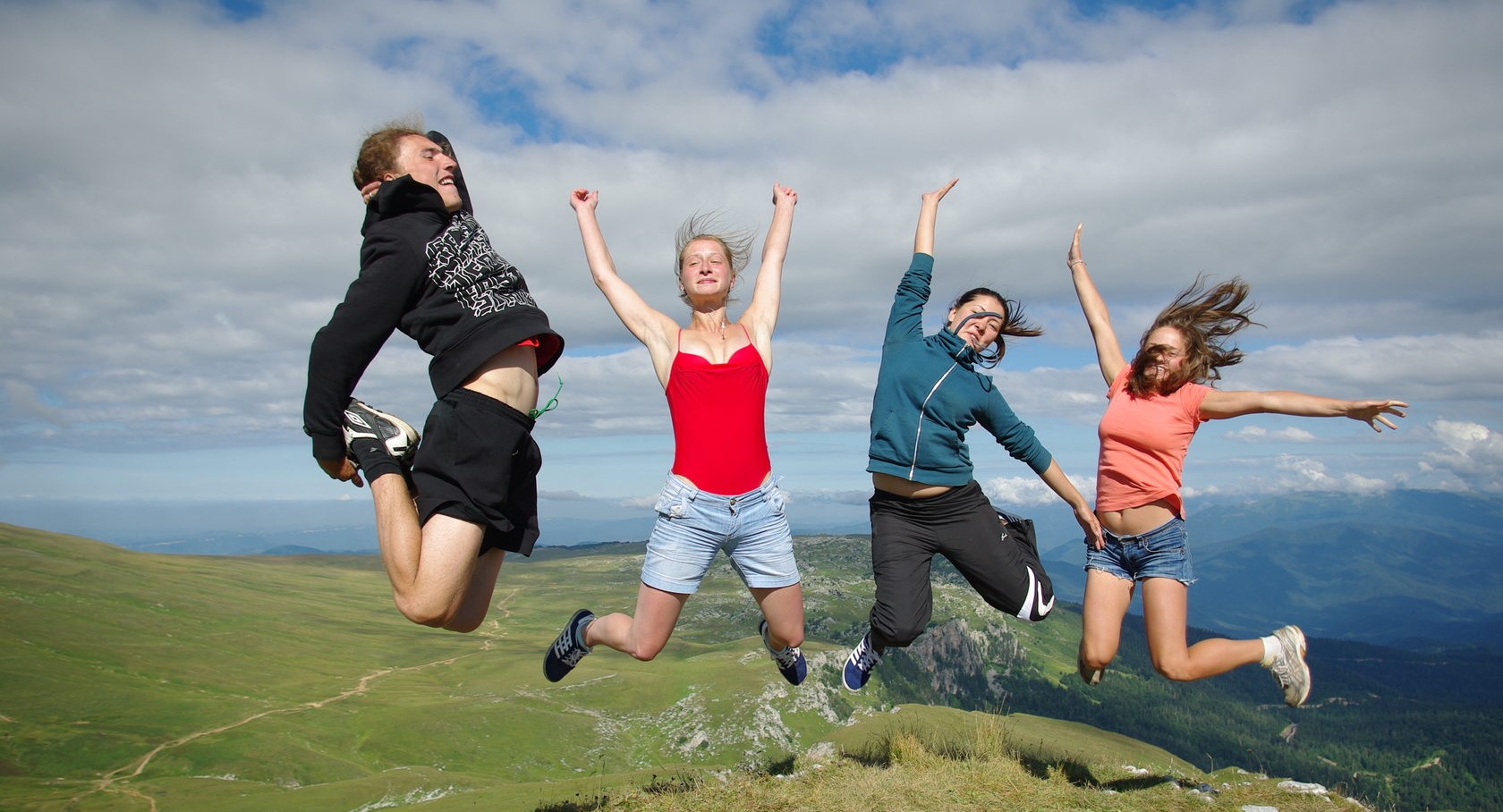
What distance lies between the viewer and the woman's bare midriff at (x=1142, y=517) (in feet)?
28.6

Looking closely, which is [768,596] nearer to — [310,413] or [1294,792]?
[310,413]

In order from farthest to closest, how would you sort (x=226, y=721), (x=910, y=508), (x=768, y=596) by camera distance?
(x=226, y=721) → (x=910, y=508) → (x=768, y=596)

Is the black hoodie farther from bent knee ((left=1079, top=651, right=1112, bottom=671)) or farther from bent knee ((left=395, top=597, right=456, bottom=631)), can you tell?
bent knee ((left=1079, top=651, right=1112, bottom=671))

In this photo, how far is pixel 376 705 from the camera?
116688 millimetres

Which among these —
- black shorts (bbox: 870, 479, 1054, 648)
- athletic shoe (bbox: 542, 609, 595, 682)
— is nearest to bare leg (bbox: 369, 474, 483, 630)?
athletic shoe (bbox: 542, 609, 595, 682)

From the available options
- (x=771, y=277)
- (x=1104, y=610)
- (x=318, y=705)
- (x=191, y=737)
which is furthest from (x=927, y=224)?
(x=318, y=705)

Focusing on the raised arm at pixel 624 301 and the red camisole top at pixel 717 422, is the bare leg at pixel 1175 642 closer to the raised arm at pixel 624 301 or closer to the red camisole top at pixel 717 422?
the red camisole top at pixel 717 422

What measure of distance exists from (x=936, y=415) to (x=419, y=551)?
17.0ft

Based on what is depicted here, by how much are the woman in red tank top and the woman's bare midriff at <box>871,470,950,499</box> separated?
147 centimetres

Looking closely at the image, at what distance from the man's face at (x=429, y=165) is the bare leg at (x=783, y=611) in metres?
4.52

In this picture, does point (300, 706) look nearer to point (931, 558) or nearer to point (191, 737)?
point (191, 737)

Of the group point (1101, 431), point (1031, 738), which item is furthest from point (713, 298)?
point (1031, 738)

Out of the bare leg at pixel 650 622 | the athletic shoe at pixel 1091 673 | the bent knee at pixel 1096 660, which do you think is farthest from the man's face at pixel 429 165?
the athletic shoe at pixel 1091 673

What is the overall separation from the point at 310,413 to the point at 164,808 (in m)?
86.8
